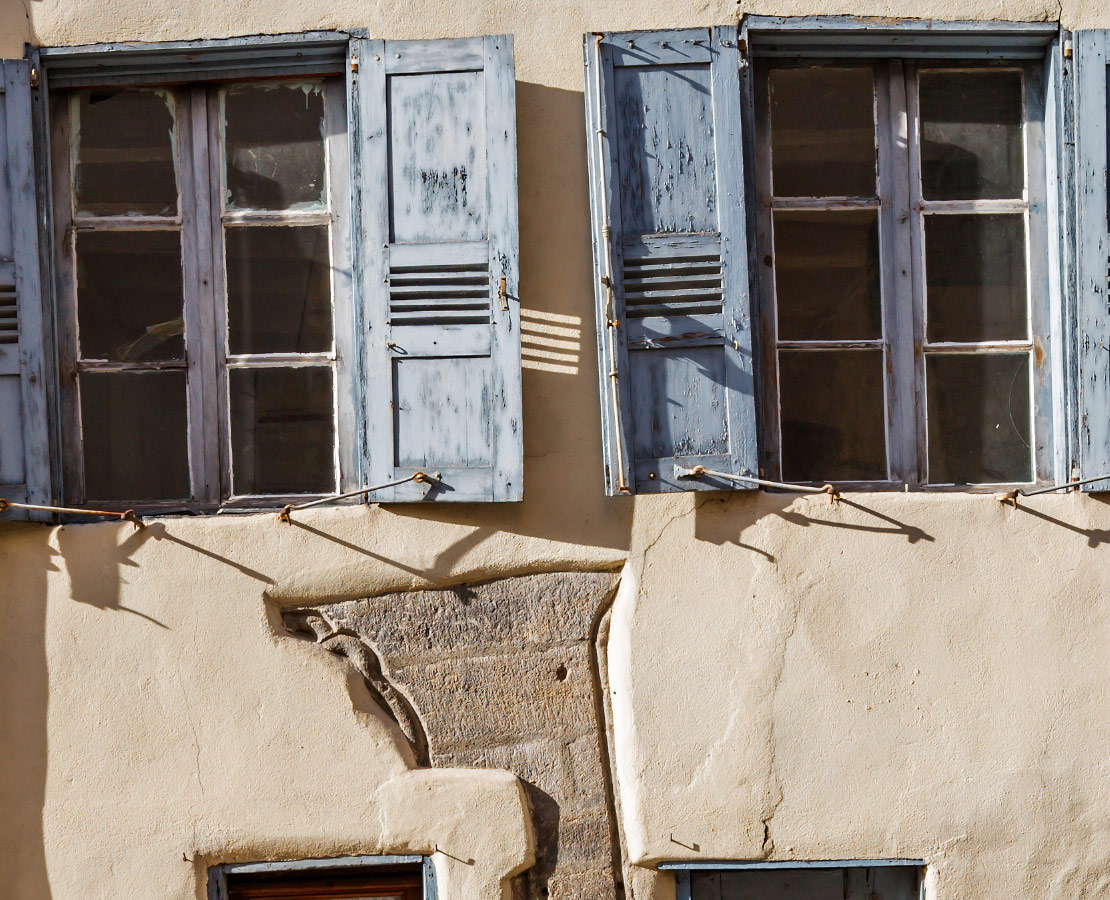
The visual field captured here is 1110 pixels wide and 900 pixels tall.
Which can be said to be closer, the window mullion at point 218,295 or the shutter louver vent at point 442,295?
the shutter louver vent at point 442,295

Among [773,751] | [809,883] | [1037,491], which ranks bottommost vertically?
[809,883]

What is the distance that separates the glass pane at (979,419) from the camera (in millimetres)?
3605

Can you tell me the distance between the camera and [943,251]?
364 cm

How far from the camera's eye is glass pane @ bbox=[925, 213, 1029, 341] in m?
3.63

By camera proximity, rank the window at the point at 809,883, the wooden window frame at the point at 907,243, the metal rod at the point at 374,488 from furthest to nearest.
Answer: the wooden window frame at the point at 907,243 → the window at the point at 809,883 → the metal rod at the point at 374,488

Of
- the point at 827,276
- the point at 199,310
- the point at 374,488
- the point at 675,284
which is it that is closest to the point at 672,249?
the point at 675,284

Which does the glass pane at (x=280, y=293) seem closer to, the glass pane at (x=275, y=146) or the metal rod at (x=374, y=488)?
the glass pane at (x=275, y=146)

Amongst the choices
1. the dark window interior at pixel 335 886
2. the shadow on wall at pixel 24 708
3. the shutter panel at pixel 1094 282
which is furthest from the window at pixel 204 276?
the shutter panel at pixel 1094 282

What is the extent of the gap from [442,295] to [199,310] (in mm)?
768

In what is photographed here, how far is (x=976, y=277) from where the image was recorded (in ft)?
11.9

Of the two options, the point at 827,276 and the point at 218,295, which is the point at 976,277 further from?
the point at 218,295

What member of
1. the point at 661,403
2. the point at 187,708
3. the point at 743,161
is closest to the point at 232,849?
the point at 187,708

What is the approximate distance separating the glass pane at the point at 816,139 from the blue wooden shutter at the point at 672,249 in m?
0.28

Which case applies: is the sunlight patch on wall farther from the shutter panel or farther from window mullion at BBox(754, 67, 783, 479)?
the shutter panel
